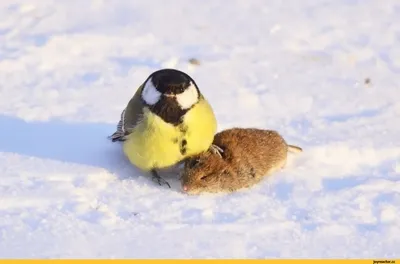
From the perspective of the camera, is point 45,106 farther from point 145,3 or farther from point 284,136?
point 145,3

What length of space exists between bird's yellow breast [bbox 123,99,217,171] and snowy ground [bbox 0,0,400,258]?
0.24m

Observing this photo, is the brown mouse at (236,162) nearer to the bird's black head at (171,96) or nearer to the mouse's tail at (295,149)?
the mouse's tail at (295,149)

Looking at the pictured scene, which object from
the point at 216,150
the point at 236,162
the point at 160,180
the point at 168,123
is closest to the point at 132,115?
the point at 168,123

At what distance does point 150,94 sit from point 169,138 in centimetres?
29

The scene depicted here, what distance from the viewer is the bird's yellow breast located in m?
4.77

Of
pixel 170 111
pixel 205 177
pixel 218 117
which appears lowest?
pixel 218 117

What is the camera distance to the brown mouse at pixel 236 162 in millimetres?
4941

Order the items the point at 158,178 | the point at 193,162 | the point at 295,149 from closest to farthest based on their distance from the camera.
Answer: the point at 193,162 < the point at 158,178 < the point at 295,149

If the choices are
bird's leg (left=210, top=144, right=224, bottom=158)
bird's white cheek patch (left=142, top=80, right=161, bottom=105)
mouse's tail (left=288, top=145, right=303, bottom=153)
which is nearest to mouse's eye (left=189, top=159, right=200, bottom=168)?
bird's leg (left=210, top=144, right=224, bottom=158)

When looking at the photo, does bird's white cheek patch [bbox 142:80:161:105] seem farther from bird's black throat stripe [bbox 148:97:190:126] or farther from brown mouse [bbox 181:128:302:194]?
brown mouse [bbox 181:128:302:194]

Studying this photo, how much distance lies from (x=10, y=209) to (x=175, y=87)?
3.92 feet

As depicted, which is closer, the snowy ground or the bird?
the snowy ground

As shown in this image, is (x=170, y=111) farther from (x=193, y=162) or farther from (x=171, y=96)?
(x=193, y=162)

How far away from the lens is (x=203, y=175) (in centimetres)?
494
